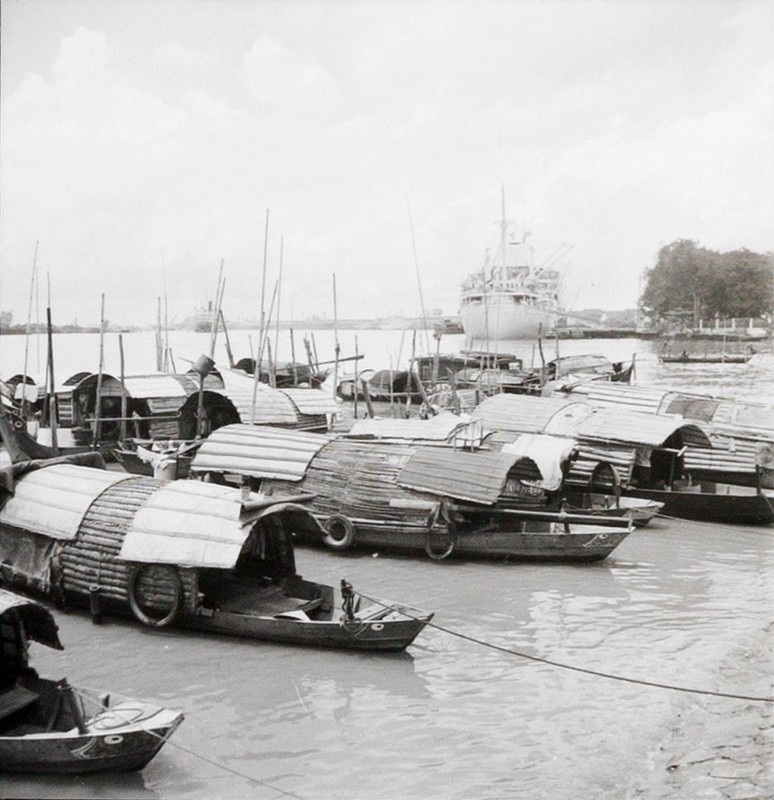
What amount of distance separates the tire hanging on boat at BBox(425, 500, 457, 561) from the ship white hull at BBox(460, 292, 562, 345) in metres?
49.8

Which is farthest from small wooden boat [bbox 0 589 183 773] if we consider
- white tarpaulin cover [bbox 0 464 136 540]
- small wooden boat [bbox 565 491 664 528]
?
small wooden boat [bbox 565 491 664 528]

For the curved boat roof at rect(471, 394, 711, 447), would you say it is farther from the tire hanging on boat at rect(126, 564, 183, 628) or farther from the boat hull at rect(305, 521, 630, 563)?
the tire hanging on boat at rect(126, 564, 183, 628)

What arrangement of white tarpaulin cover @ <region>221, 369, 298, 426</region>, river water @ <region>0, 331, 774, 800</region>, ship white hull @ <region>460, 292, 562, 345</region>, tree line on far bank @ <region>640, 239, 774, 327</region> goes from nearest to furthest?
river water @ <region>0, 331, 774, 800</region> → white tarpaulin cover @ <region>221, 369, 298, 426</region> → tree line on far bank @ <region>640, 239, 774, 327</region> → ship white hull @ <region>460, 292, 562, 345</region>

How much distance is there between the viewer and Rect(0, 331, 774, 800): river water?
288 inches

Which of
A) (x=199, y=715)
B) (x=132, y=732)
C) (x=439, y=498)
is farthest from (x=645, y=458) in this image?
(x=132, y=732)

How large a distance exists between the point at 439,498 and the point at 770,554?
639cm

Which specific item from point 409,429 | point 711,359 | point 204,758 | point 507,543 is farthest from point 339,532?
point 711,359

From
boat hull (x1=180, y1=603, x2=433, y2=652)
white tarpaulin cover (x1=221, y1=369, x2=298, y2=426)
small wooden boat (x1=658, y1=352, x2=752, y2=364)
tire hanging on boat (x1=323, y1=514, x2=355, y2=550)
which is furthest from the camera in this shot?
small wooden boat (x1=658, y1=352, x2=752, y2=364)

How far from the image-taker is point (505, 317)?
2630 inches

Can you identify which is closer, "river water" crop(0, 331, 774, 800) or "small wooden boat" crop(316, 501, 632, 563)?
"river water" crop(0, 331, 774, 800)

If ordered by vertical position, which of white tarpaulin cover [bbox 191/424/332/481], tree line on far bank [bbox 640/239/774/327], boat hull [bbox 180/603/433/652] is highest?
tree line on far bank [bbox 640/239/774/327]

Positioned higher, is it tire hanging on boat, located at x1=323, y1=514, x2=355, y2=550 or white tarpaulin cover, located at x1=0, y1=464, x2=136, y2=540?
white tarpaulin cover, located at x1=0, y1=464, x2=136, y2=540

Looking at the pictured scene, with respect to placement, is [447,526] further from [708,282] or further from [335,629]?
[708,282]

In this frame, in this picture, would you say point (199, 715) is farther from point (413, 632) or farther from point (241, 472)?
point (241, 472)
